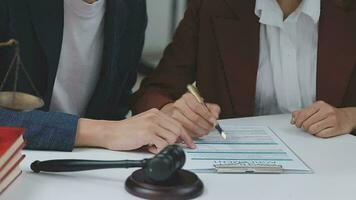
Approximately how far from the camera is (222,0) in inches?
62.1

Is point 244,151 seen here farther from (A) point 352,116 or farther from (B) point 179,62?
(B) point 179,62

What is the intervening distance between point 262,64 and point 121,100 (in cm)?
42

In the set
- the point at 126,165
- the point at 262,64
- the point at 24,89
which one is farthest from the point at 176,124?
the point at 262,64

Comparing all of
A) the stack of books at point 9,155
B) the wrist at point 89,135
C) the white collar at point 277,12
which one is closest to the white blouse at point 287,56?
the white collar at point 277,12

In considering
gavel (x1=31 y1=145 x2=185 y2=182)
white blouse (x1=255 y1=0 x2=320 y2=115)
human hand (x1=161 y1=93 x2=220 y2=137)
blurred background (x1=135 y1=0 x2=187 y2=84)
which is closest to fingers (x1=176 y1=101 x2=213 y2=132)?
human hand (x1=161 y1=93 x2=220 y2=137)

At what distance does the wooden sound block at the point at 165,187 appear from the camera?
813 mm

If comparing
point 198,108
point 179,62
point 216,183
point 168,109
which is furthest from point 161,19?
point 216,183

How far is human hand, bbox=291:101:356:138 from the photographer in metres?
1.25

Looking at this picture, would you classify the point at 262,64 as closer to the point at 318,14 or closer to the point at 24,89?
the point at 318,14

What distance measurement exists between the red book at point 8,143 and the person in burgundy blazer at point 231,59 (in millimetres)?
595

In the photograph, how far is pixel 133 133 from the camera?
103 cm

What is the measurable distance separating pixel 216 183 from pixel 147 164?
0.43 feet

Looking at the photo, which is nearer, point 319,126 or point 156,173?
point 156,173

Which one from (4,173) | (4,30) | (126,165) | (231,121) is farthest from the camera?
(231,121)
